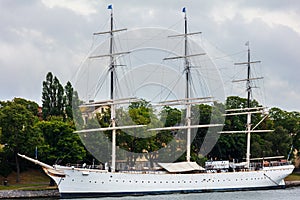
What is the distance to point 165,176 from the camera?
92125mm

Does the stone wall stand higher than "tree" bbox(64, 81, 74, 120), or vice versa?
"tree" bbox(64, 81, 74, 120)

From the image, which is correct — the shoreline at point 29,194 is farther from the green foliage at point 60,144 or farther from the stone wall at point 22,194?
the green foliage at point 60,144

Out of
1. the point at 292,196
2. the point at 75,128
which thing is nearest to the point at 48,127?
the point at 75,128

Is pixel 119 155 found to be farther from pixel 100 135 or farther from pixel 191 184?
pixel 191 184

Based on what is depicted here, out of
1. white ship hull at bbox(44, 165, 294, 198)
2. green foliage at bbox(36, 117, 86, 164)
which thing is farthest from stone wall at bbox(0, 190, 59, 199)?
green foliage at bbox(36, 117, 86, 164)

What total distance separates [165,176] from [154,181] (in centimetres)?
180

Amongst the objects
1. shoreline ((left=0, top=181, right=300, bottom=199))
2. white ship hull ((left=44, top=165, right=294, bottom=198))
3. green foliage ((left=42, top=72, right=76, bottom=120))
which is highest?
green foliage ((left=42, top=72, right=76, bottom=120))

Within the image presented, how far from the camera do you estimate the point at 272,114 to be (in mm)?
132125

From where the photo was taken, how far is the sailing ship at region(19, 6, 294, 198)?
276ft

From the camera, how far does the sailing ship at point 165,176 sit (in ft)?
276

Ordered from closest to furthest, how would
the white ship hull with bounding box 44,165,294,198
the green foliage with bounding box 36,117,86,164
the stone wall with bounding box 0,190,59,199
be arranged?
the stone wall with bounding box 0,190,59,199 < the white ship hull with bounding box 44,165,294,198 < the green foliage with bounding box 36,117,86,164

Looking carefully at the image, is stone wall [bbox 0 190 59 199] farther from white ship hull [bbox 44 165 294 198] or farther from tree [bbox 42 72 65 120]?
tree [bbox 42 72 65 120]

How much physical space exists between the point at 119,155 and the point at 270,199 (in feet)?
103

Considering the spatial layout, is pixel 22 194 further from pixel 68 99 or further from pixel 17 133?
pixel 68 99
